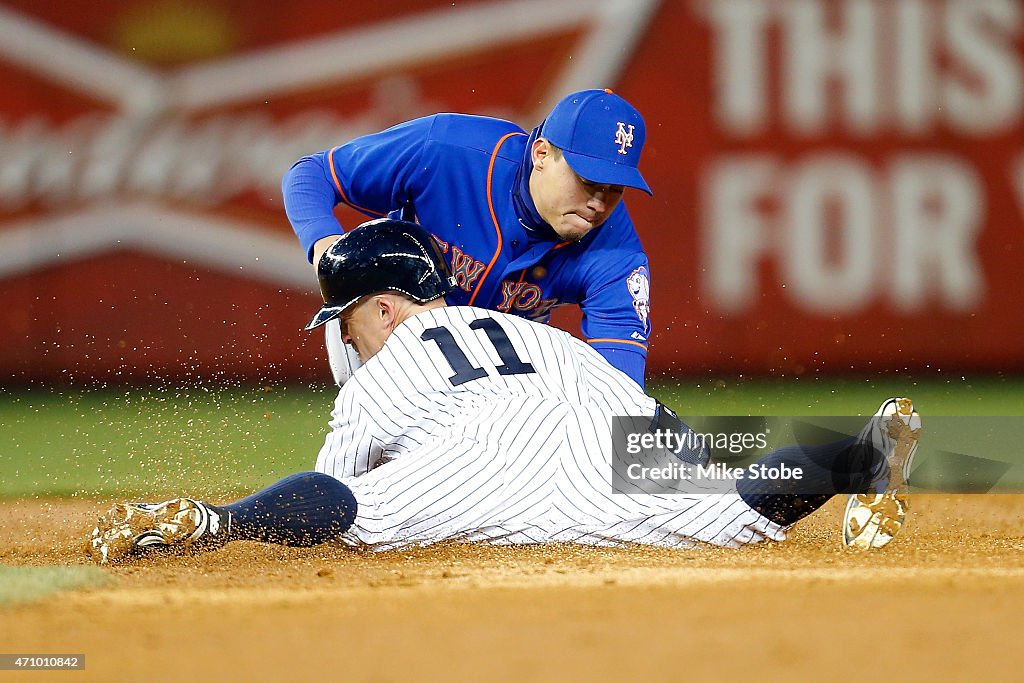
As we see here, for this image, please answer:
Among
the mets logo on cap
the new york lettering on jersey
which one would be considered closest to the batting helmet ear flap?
the new york lettering on jersey

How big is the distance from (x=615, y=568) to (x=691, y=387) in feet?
13.7

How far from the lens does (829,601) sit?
2.43 metres

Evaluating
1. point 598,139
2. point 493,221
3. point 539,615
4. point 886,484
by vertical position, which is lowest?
point 539,615

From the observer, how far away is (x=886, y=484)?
3152 millimetres

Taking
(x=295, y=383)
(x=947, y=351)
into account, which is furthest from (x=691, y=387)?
(x=295, y=383)

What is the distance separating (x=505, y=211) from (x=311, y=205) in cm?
57

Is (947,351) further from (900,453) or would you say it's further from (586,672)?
(586,672)

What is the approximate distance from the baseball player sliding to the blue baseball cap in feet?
1.51

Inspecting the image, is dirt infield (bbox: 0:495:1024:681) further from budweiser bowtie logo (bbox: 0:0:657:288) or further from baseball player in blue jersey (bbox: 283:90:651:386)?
budweiser bowtie logo (bbox: 0:0:657:288)

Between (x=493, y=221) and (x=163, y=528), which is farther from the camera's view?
(x=493, y=221)

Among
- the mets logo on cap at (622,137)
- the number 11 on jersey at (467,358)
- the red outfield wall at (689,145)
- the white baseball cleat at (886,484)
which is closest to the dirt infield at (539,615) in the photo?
the white baseball cleat at (886,484)

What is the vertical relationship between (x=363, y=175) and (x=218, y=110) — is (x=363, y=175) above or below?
below

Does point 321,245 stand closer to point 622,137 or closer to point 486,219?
point 486,219

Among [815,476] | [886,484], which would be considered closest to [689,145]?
[886,484]
